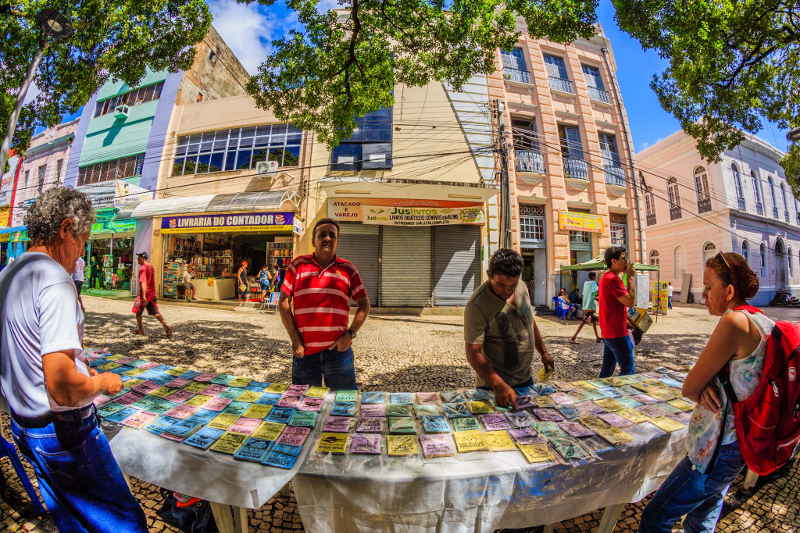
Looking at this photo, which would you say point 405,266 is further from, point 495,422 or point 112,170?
point 112,170

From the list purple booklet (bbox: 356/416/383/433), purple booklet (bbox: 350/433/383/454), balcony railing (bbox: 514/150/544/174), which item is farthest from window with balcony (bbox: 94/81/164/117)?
purple booklet (bbox: 350/433/383/454)

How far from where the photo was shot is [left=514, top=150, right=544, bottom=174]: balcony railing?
13.3 metres

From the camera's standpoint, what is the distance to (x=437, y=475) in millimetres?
1299

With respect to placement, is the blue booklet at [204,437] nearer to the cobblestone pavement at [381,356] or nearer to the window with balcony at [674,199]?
the cobblestone pavement at [381,356]

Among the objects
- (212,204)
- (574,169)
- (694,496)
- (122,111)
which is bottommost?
(694,496)

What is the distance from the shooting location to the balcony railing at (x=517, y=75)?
1363cm

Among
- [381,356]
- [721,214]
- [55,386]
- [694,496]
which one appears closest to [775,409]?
[694,496]

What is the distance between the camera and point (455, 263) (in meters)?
12.0

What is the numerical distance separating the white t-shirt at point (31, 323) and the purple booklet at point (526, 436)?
1897 mm

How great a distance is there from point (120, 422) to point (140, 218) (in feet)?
49.8

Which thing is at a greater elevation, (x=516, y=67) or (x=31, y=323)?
(x=516, y=67)

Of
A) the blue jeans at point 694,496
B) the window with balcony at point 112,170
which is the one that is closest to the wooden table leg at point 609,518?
the blue jeans at point 694,496

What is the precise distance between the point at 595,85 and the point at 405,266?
1275cm

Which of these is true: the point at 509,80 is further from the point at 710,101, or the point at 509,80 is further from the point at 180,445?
the point at 180,445
